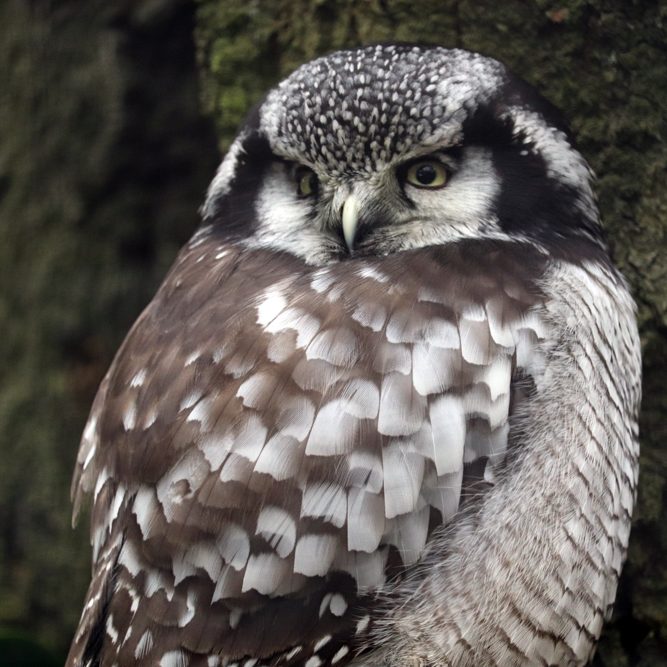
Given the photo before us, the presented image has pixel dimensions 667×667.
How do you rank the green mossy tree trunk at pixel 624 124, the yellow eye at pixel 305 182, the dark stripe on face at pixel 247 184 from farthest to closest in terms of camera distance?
1. the green mossy tree trunk at pixel 624 124
2. the dark stripe on face at pixel 247 184
3. the yellow eye at pixel 305 182

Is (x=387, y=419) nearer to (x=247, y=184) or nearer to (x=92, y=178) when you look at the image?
(x=247, y=184)

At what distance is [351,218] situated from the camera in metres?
2.28

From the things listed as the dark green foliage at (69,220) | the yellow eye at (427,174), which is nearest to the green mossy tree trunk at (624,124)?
the yellow eye at (427,174)

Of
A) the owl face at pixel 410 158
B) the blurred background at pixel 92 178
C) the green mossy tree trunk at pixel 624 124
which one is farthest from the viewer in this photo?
the blurred background at pixel 92 178

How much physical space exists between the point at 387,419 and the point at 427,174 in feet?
2.08

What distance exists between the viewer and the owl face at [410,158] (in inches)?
88.5

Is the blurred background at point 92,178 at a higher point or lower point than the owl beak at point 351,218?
lower

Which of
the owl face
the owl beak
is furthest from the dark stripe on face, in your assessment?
the owl beak

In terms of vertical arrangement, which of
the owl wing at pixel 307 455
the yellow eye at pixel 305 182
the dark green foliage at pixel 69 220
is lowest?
the dark green foliage at pixel 69 220

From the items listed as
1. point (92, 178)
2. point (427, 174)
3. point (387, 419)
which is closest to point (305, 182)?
point (427, 174)

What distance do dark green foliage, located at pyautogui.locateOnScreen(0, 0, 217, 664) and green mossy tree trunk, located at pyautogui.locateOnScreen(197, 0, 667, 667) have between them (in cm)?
133

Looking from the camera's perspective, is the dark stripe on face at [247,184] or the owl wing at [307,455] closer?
the owl wing at [307,455]

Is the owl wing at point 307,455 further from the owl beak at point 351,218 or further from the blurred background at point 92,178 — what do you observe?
the blurred background at point 92,178

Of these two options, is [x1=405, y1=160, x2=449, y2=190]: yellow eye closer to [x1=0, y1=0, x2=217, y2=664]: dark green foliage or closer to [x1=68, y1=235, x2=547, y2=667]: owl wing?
[x1=68, y1=235, x2=547, y2=667]: owl wing
